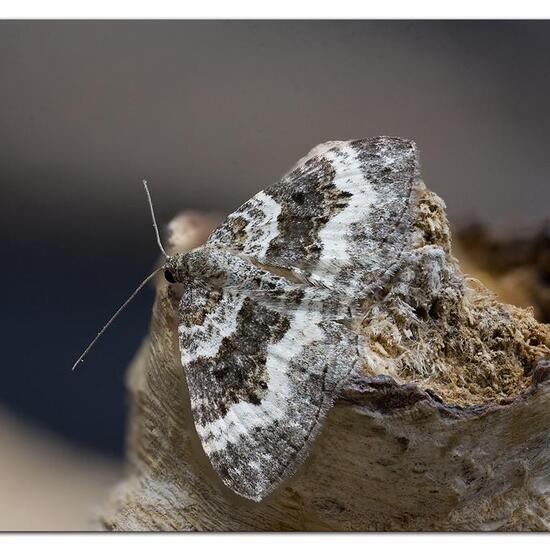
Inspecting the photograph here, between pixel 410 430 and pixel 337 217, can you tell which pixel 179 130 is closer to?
pixel 337 217

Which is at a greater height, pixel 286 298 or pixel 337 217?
pixel 337 217

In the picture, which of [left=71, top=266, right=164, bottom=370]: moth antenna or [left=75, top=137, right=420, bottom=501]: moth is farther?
[left=71, top=266, right=164, bottom=370]: moth antenna

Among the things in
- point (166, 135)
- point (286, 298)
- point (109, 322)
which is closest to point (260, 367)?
point (286, 298)

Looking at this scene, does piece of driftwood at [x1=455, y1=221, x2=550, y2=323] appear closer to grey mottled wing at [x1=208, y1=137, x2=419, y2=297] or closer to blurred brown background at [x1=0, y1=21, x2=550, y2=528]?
blurred brown background at [x1=0, y1=21, x2=550, y2=528]

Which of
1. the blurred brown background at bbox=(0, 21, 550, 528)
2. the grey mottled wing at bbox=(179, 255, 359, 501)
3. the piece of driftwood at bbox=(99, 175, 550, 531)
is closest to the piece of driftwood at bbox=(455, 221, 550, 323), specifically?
the blurred brown background at bbox=(0, 21, 550, 528)

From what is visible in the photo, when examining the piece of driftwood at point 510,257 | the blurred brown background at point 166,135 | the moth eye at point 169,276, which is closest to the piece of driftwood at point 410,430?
the moth eye at point 169,276

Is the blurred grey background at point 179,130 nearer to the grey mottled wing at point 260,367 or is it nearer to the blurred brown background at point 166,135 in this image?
the blurred brown background at point 166,135
